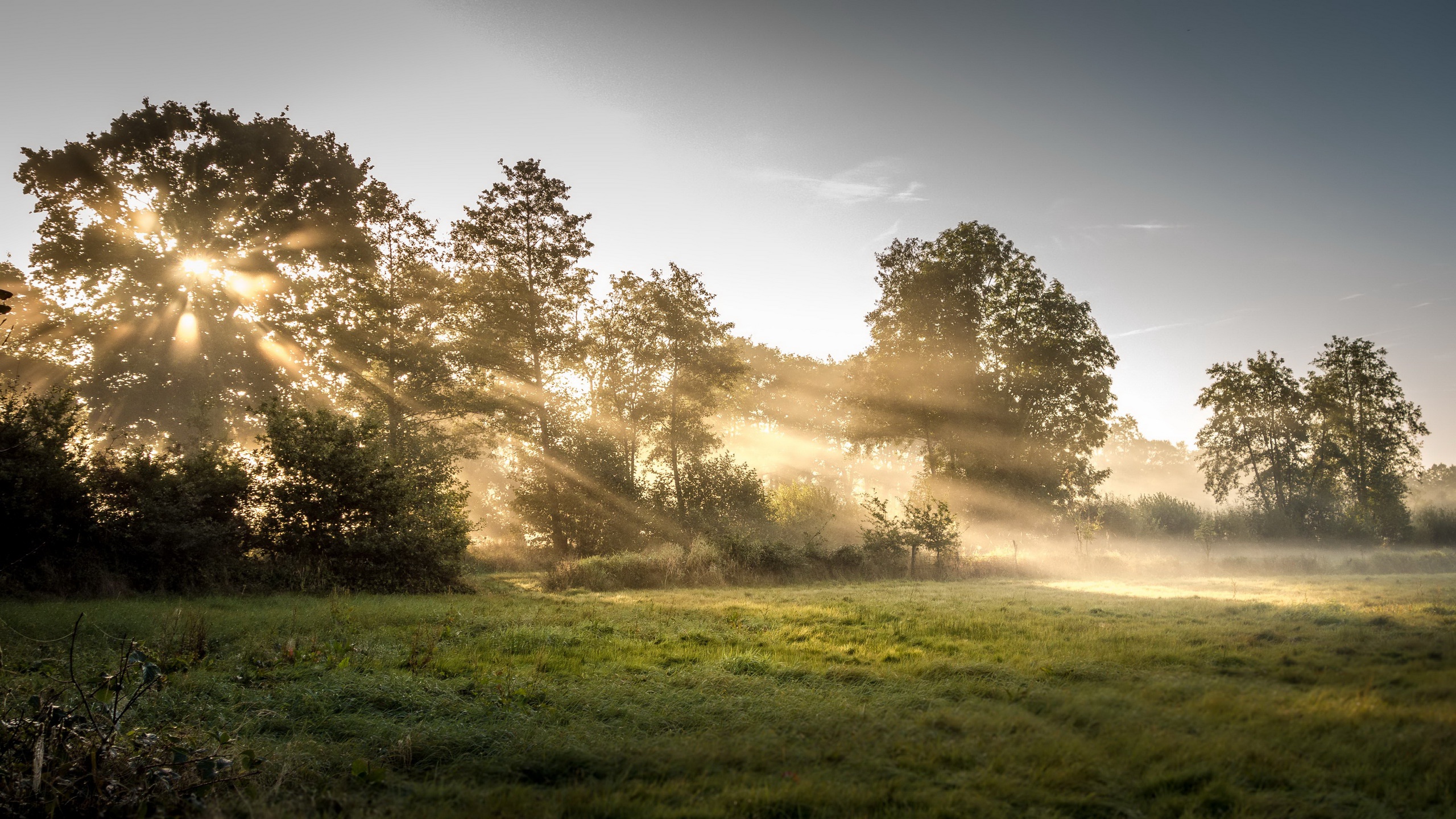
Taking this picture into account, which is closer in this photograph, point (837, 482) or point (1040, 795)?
point (1040, 795)

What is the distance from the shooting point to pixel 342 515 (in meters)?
16.5

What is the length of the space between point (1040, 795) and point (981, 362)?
116ft

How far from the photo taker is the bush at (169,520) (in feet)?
44.6

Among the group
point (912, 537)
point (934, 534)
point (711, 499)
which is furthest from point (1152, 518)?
point (711, 499)

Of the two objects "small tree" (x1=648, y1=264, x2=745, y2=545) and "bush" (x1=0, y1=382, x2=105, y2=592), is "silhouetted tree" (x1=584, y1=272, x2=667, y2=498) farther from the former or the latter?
"bush" (x1=0, y1=382, x2=105, y2=592)

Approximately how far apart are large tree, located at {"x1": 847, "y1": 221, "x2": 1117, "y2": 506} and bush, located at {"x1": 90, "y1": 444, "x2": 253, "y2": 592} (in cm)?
3043

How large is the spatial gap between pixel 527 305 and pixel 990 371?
85.8 feet

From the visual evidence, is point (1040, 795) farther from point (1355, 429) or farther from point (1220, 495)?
point (1355, 429)

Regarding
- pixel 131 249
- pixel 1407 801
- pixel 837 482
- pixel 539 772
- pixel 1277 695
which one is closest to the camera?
pixel 1407 801

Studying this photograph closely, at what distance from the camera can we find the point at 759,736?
17.1ft

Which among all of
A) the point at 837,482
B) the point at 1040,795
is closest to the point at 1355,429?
the point at 837,482

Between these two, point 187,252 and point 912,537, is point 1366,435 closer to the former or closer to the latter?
point 912,537

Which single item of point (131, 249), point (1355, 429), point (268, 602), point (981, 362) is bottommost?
point (268, 602)

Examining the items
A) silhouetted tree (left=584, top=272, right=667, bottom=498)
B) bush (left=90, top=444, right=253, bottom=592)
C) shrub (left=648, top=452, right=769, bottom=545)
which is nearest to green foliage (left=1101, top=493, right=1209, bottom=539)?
shrub (left=648, top=452, right=769, bottom=545)
